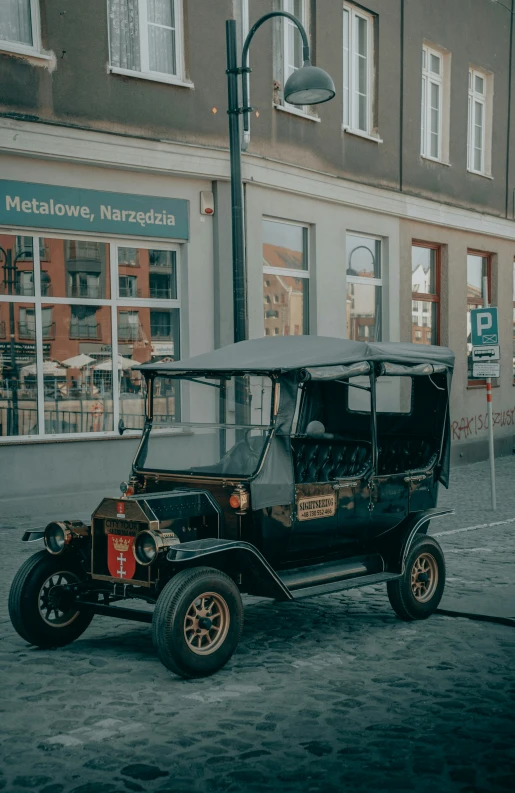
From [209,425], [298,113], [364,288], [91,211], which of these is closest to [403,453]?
[209,425]

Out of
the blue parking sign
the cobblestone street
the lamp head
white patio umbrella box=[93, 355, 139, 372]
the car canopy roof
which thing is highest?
the lamp head

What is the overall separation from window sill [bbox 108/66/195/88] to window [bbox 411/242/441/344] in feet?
22.7

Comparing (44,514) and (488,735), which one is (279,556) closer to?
(488,735)

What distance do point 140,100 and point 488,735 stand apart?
10393 mm

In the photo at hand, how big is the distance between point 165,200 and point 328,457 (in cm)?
693

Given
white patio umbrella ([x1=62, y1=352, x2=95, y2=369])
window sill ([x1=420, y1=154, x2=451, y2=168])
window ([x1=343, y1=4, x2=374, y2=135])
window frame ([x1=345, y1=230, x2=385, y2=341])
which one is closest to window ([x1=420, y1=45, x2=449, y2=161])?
window sill ([x1=420, y1=154, x2=451, y2=168])

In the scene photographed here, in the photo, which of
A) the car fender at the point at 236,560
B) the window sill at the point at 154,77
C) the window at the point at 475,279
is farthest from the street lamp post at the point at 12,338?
the window at the point at 475,279

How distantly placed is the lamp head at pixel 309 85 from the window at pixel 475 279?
10.5 meters

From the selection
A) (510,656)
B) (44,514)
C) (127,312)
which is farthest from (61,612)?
(127,312)

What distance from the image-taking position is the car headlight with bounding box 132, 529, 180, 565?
586 centimetres

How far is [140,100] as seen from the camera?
42.8 feet

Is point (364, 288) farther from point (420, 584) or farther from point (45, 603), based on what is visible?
point (45, 603)

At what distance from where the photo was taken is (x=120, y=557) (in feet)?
20.0

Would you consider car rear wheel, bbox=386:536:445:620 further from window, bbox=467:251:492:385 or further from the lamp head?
window, bbox=467:251:492:385
